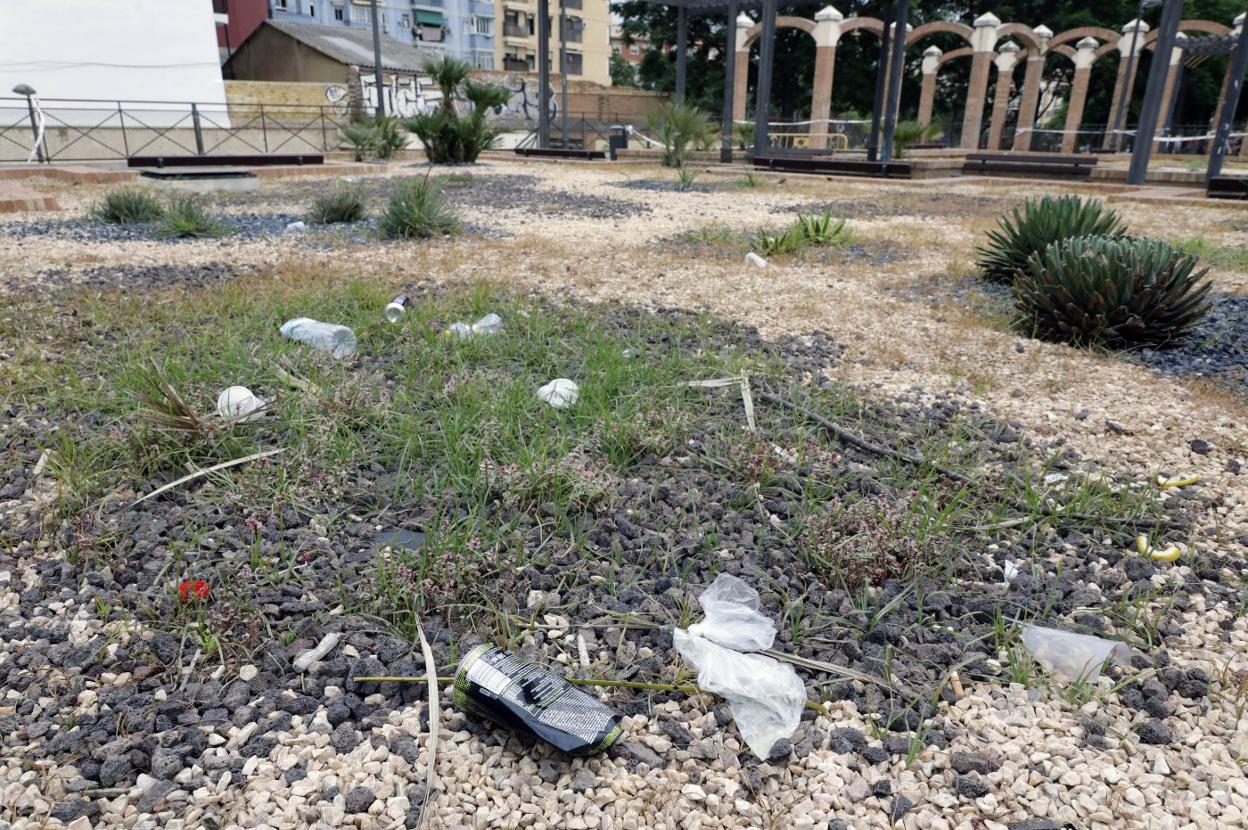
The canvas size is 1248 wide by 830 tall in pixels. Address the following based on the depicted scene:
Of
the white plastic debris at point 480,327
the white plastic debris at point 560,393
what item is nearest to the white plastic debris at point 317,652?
the white plastic debris at point 560,393

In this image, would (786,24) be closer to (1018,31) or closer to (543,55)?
(1018,31)

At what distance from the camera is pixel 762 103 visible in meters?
17.7

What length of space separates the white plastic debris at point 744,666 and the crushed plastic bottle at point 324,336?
7.74 feet

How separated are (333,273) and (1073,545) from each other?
15.4 ft

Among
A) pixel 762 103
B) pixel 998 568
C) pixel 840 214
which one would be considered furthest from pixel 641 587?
pixel 762 103

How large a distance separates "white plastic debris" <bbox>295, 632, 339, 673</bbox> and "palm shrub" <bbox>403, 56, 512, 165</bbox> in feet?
48.7

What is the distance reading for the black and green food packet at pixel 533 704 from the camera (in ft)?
5.29

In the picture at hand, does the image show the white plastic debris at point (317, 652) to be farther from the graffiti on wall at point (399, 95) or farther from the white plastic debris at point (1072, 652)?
the graffiti on wall at point (399, 95)

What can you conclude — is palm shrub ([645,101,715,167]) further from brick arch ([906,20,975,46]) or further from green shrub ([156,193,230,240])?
brick arch ([906,20,975,46])

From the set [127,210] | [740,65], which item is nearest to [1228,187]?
[127,210]

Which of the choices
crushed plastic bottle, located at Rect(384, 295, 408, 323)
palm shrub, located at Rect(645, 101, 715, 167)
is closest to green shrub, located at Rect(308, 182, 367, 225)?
crushed plastic bottle, located at Rect(384, 295, 408, 323)

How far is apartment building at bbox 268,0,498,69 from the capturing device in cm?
4628

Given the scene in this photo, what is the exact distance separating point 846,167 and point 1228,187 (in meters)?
6.22

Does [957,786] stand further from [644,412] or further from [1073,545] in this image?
[644,412]
